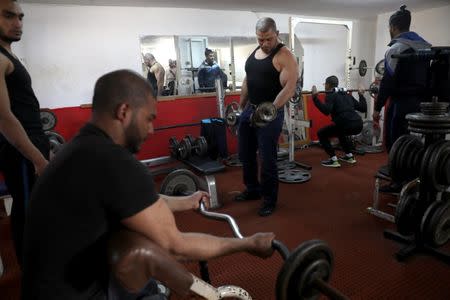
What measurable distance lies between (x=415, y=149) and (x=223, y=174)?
2.04 meters

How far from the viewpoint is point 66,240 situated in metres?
0.63

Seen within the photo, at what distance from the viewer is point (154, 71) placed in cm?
415

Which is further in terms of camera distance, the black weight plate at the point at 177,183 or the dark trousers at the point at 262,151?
the dark trousers at the point at 262,151

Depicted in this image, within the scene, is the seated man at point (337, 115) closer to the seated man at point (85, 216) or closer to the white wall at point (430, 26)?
the white wall at point (430, 26)

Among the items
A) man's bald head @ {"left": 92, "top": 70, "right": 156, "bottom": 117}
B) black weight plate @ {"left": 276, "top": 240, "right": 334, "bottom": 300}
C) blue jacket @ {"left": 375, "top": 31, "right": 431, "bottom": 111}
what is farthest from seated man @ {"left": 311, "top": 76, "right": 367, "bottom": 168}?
man's bald head @ {"left": 92, "top": 70, "right": 156, "bottom": 117}

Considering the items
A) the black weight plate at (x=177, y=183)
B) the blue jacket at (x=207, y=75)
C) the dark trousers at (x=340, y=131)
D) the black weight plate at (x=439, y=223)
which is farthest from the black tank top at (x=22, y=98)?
the blue jacket at (x=207, y=75)

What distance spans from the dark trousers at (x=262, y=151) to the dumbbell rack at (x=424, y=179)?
2.48 ft

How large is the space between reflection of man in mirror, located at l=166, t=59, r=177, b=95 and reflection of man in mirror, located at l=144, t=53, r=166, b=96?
0.11m

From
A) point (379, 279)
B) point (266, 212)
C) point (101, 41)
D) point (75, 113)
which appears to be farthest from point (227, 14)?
point (379, 279)

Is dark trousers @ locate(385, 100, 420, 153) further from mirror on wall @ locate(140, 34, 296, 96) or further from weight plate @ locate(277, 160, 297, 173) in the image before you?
mirror on wall @ locate(140, 34, 296, 96)

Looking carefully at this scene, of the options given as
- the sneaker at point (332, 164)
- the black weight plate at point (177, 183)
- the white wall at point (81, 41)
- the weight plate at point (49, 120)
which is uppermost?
the white wall at point (81, 41)

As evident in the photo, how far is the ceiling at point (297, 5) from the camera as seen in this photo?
12.2 ft

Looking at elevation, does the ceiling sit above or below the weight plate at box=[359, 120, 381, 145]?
above

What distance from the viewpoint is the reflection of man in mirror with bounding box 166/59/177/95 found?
429cm
